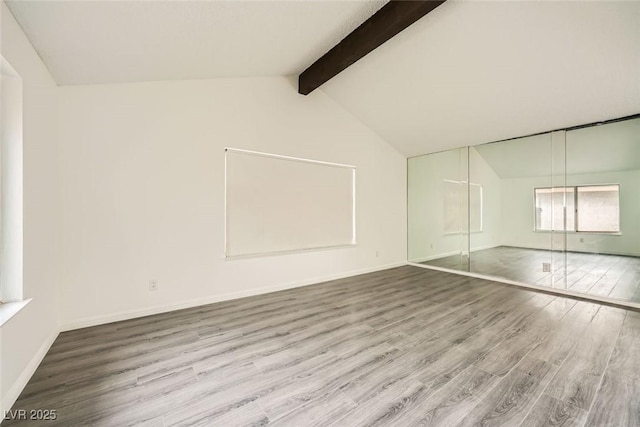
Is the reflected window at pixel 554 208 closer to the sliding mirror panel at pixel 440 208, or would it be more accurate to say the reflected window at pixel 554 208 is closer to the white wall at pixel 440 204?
the white wall at pixel 440 204

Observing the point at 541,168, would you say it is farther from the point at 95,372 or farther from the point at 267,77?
the point at 95,372

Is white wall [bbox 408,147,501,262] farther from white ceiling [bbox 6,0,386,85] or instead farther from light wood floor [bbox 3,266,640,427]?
white ceiling [bbox 6,0,386,85]

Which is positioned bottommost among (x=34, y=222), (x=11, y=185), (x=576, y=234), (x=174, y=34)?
(x=576, y=234)

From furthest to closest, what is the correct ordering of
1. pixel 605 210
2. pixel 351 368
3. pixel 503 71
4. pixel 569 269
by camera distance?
pixel 569 269 → pixel 605 210 → pixel 503 71 → pixel 351 368

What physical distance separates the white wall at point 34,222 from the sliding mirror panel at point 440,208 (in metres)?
5.48

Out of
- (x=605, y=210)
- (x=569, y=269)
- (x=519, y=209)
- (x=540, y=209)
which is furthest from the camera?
(x=519, y=209)

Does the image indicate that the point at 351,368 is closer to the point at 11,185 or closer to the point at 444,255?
the point at 11,185

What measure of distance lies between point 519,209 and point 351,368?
4152 mm

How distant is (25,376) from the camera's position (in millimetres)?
1752

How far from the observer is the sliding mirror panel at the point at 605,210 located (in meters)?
3.25

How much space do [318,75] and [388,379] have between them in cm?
352

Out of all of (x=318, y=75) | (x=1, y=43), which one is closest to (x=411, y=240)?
(x=318, y=75)

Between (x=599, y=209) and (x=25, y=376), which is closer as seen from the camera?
(x=25, y=376)

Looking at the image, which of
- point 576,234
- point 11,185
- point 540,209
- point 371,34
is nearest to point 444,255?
point 540,209
